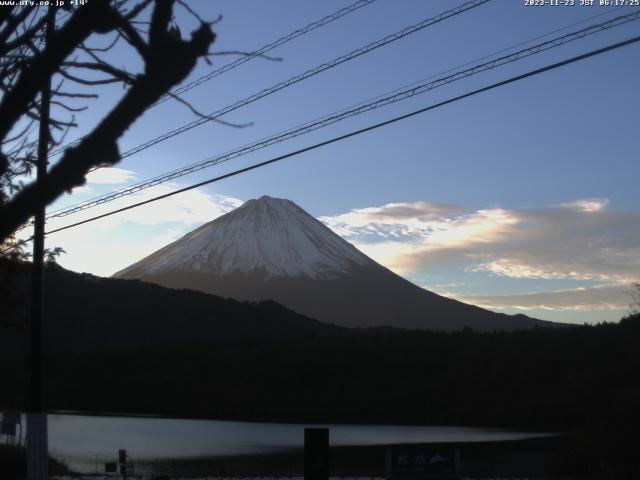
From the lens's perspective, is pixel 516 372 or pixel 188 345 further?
pixel 188 345

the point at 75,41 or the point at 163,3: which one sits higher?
the point at 163,3

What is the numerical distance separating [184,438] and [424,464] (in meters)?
34.2

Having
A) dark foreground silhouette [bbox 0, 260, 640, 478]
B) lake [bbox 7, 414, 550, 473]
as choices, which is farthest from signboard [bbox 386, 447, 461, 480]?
dark foreground silhouette [bbox 0, 260, 640, 478]

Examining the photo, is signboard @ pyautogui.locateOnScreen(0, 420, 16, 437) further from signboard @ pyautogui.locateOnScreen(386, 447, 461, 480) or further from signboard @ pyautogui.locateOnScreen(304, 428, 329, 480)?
signboard @ pyautogui.locateOnScreen(304, 428, 329, 480)

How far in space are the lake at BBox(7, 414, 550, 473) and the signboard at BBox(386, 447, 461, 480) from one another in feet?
48.5

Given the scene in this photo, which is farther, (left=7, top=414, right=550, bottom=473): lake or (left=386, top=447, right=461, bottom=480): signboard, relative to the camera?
(left=7, top=414, right=550, bottom=473): lake

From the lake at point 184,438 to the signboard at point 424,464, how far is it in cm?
1479

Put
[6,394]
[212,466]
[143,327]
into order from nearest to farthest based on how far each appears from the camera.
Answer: [212,466] → [6,394] → [143,327]

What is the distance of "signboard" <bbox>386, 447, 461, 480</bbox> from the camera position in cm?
1324

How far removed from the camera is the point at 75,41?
427cm

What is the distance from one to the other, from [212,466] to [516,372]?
48283mm

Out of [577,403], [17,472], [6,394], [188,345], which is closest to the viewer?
[17,472]

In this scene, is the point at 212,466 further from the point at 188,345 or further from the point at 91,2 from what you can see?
the point at 188,345

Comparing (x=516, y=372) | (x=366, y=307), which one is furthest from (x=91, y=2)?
(x=366, y=307)
